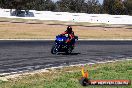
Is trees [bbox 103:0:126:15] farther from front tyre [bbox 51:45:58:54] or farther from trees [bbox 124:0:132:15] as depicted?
front tyre [bbox 51:45:58:54]

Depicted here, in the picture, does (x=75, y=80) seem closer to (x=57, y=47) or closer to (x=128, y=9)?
(x=57, y=47)

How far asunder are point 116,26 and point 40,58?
4176 cm

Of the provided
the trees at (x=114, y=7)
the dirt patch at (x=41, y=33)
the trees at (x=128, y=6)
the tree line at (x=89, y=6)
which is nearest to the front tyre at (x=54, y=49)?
the dirt patch at (x=41, y=33)

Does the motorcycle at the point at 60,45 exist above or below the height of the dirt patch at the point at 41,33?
above

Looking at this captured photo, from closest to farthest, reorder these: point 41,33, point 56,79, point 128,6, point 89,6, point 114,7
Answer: point 56,79
point 41,33
point 128,6
point 114,7
point 89,6

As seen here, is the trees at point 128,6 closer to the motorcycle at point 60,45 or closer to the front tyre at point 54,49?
the motorcycle at point 60,45

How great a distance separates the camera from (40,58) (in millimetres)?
20000

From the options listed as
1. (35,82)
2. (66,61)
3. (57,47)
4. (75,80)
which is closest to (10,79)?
(35,82)

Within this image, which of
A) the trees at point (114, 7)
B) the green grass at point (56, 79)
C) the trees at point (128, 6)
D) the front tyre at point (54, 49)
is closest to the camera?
the green grass at point (56, 79)

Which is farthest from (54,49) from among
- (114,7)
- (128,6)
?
(114,7)

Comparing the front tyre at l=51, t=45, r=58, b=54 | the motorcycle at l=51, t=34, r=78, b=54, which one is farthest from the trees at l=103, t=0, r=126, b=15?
the front tyre at l=51, t=45, r=58, b=54

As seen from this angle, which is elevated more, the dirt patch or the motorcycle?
the motorcycle

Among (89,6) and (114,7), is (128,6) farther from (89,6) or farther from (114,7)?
(89,6)

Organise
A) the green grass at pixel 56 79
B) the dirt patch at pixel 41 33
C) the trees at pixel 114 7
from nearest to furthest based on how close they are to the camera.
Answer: the green grass at pixel 56 79, the dirt patch at pixel 41 33, the trees at pixel 114 7
